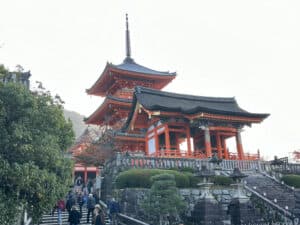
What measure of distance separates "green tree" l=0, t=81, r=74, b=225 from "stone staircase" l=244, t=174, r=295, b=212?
11.3 metres

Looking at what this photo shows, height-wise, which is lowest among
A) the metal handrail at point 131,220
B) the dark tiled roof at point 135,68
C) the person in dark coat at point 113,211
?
the metal handrail at point 131,220

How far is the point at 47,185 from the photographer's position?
10.1m

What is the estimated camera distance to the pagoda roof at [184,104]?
23469mm

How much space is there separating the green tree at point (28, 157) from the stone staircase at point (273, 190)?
1130 cm

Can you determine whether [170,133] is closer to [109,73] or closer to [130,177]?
[130,177]

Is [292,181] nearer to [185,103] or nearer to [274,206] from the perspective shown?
[274,206]

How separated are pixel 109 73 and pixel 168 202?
80.5ft

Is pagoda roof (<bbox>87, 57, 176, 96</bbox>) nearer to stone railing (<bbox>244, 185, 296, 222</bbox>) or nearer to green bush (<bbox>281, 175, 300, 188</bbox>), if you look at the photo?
green bush (<bbox>281, 175, 300, 188</bbox>)

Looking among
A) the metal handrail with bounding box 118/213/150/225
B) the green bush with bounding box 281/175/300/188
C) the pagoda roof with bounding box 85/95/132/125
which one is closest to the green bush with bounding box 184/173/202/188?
the metal handrail with bounding box 118/213/150/225

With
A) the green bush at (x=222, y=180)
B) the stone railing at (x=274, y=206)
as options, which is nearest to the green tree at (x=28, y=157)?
the green bush at (x=222, y=180)

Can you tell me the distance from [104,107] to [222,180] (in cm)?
1953

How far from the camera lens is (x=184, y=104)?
28672 mm

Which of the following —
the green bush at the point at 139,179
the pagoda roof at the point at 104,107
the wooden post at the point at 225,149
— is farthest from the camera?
the pagoda roof at the point at 104,107

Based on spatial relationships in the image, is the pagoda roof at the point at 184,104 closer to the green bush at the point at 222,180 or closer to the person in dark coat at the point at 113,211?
the green bush at the point at 222,180
